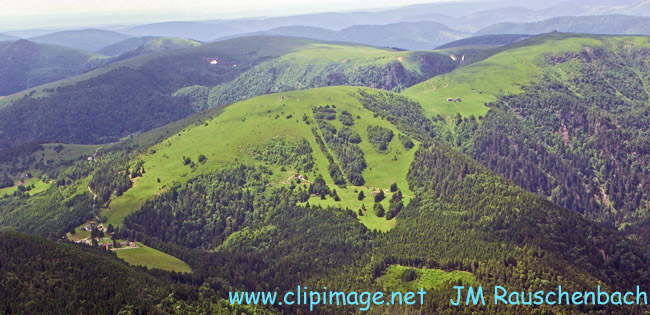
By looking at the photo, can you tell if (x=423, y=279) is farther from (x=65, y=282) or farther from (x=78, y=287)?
(x=65, y=282)

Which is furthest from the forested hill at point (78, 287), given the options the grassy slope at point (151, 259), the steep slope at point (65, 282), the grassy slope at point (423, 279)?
the grassy slope at point (423, 279)

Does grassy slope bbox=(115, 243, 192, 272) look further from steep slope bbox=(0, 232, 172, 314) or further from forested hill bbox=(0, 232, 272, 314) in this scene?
steep slope bbox=(0, 232, 172, 314)

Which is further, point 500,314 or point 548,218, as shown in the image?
point 548,218

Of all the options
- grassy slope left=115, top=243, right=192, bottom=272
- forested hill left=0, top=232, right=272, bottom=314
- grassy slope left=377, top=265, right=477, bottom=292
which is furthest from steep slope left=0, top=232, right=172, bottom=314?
grassy slope left=377, top=265, right=477, bottom=292

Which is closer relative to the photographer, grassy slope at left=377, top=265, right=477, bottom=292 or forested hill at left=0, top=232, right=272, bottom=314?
forested hill at left=0, top=232, right=272, bottom=314

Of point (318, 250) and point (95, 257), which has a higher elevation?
point (95, 257)

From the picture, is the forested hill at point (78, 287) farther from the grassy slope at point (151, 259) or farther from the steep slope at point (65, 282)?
the grassy slope at point (151, 259)

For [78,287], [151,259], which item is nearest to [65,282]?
[78,287]

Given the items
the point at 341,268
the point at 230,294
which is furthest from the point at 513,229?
the point at 230,294

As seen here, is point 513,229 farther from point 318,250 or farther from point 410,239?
point 318,250
